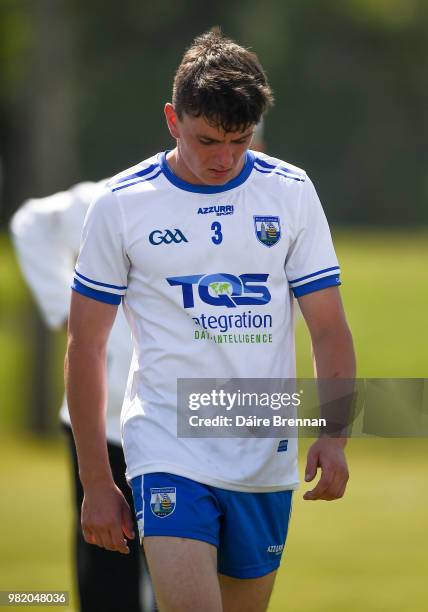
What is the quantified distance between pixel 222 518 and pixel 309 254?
84cm

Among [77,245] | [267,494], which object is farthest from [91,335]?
[77,245]

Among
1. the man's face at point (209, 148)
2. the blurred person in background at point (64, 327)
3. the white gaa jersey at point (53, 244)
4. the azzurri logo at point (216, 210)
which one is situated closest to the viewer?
the man's face at point (209, 148)

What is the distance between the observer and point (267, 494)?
398cm

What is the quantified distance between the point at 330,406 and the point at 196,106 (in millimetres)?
985

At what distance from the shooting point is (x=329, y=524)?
31.8 feet

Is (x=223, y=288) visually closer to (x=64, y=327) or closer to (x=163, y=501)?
(x=163, y=501)

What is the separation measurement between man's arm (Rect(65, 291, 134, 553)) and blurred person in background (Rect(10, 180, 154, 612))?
4.12 ft

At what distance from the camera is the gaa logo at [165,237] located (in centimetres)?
385

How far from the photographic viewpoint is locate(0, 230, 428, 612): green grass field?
Answer: 7.48m

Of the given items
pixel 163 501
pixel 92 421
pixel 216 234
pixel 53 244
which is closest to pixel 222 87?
pixel 216 234

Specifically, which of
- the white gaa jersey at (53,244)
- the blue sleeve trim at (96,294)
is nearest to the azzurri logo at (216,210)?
the blue sleeve trim at (96,294)

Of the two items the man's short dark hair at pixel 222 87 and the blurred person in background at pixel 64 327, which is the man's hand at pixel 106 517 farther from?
the blurred person in background at pixel 64 327

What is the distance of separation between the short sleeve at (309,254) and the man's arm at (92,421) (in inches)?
22.3

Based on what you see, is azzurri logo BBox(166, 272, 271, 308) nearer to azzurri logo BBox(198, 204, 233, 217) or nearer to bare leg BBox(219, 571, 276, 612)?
azzurri logo BBox(198, 204, 233, 217)
